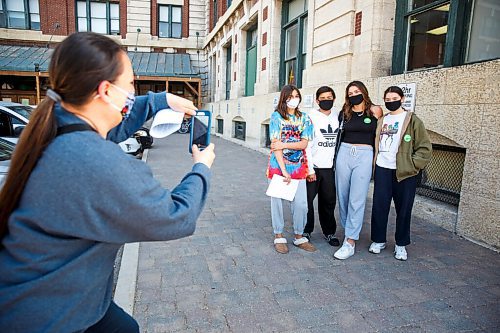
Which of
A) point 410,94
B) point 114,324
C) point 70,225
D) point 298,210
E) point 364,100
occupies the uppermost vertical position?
point 410,94

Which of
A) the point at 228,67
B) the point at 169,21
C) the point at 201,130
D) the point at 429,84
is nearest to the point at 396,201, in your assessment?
the point at 429,84

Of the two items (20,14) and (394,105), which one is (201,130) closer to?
(394,105)

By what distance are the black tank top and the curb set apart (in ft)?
9.28

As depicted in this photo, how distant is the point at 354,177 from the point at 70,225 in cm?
362

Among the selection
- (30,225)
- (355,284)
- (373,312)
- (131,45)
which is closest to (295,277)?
(355,284)

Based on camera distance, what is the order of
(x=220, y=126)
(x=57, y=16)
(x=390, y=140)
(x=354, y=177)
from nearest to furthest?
(x=390, y=140), (x=354, y=177), (x=220, y=126), (x=57, y=16)

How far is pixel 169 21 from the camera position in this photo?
28688 mm

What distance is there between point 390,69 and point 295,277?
497 centimetres

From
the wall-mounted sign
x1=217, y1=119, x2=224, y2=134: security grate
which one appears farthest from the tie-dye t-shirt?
x1=217, y1=119, x2=224, y2=134: security grate

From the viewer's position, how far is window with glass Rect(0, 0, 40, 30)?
86.2 ft

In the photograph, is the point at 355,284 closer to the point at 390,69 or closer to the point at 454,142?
the point at 454,142

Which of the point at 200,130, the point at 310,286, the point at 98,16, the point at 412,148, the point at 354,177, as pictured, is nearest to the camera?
the point at 200,130

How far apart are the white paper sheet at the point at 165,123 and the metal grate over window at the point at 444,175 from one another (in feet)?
14.8

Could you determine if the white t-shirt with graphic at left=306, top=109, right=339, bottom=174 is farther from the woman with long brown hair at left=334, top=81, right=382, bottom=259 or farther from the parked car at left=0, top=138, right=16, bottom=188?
the parked car at left=0, top=138, right=16, bottom=188
